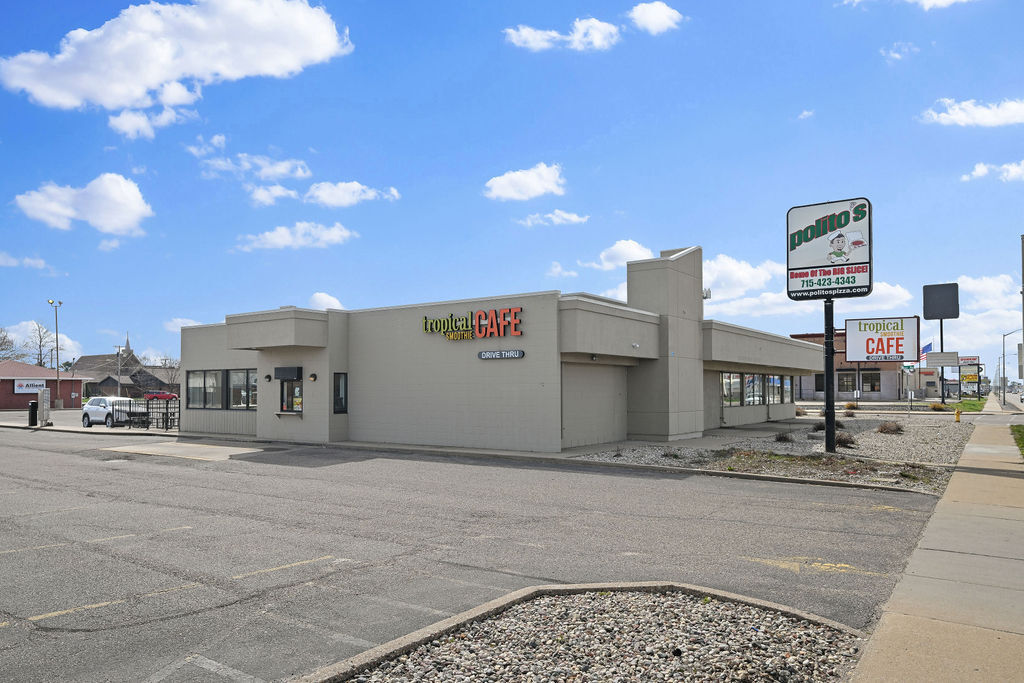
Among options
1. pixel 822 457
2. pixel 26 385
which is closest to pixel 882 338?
pixel 822 457

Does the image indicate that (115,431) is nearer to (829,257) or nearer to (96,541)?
(96,541)

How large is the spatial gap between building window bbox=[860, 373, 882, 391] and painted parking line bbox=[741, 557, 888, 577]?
74718 millimetres

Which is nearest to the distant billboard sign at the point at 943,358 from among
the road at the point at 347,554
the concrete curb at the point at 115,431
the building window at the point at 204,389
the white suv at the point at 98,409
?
the road at the point at 347,554

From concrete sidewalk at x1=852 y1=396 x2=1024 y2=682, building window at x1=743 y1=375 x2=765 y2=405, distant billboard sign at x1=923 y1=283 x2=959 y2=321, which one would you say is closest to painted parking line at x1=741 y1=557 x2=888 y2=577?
concrete sidewalk at x1=852 y1=396 x2=1024 y2=682

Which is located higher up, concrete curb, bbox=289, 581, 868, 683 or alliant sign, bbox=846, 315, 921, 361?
alliant sign, bbox=846, 315, 921, 361

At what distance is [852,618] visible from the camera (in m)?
6.39

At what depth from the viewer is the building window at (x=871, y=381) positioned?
7538 cm

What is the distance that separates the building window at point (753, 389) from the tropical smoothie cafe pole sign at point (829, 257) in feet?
44.6

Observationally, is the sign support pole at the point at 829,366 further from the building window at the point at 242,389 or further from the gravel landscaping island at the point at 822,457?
the building window at the point at 242,389

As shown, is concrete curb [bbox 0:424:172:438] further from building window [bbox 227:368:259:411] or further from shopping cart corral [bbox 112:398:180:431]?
building window [bbox 227:368:259:411]

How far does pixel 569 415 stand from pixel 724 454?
4700mm

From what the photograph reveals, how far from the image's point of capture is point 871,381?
7562 centimetres

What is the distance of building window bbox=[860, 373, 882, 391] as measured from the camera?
7538 cm

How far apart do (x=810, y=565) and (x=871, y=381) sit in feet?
250
